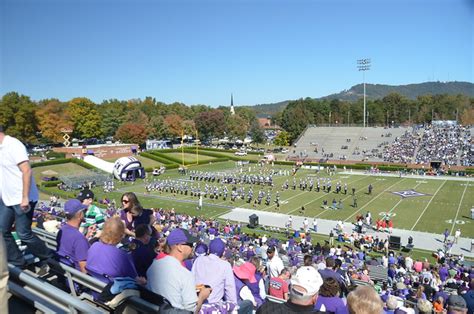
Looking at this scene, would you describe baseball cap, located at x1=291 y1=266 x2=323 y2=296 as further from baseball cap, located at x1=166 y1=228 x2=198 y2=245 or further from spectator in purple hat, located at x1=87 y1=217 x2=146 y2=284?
spectator in purple hat, located at x1=87 y1=217 x2=146 y2=284

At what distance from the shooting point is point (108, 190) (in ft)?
122

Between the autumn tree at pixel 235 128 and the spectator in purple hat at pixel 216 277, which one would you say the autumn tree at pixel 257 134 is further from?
the spectator in purple hat at pixel 216 277

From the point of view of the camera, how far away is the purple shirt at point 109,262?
14.1ft

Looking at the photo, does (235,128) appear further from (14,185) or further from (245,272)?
(14,185)

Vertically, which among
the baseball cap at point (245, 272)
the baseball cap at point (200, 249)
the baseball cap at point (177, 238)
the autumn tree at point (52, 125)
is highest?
the autumn tree at point (52, 125)

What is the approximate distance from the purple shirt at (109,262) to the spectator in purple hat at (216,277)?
75cm

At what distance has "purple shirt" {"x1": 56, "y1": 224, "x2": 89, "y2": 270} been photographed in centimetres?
480

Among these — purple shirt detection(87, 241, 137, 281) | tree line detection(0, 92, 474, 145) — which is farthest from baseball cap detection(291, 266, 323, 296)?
tree line detection(0, 92, 474, 145)

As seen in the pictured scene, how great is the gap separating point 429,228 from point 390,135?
44.9 meters

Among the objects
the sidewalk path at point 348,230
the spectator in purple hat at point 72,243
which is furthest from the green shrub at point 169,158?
the spectator in purple hat at point 72,243

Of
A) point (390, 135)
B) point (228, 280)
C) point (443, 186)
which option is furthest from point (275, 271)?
point (390, 135)

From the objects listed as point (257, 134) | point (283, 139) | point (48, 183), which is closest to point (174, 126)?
point (257, 134)

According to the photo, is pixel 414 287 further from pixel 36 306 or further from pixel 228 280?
pixel 36 306

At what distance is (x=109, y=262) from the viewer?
4.34 m
